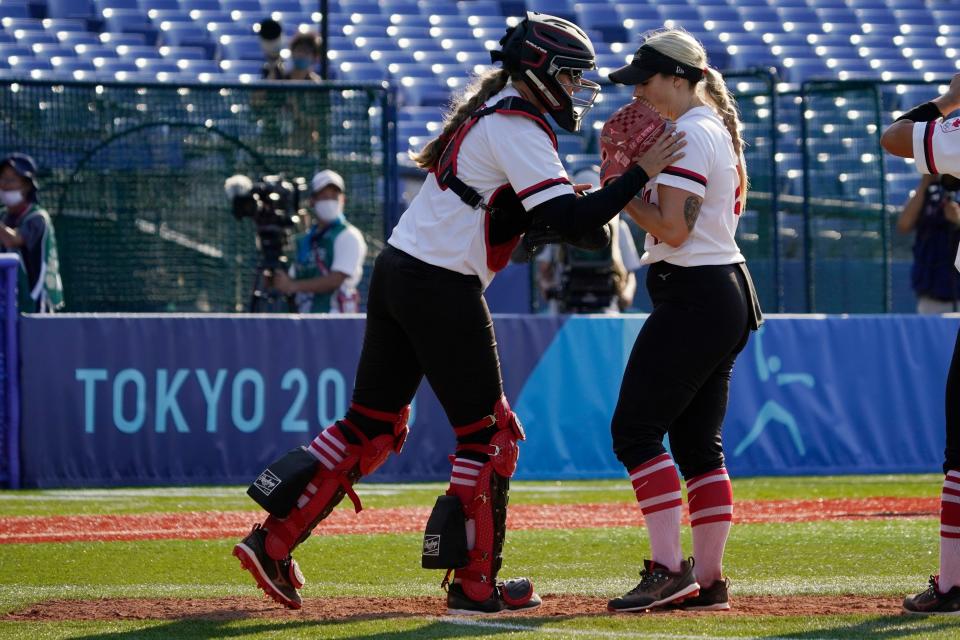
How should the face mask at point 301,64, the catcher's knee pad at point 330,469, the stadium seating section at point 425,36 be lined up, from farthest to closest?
1. the stadium seating section at point 425,36
2. the face mask at point 301,64
3. the catcher's knee pad at point 330,469

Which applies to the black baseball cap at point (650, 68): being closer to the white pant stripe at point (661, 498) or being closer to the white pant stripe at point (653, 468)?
the white pant stripe at point (653, 468)

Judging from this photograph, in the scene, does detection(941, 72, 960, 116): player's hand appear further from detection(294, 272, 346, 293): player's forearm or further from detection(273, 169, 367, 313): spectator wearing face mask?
detection(294, 272, 346, 293): player's forearm

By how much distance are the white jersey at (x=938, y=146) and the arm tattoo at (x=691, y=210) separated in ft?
2.29

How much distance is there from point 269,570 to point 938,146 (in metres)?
2.55

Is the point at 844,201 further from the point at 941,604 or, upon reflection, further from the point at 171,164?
the point at 941,604

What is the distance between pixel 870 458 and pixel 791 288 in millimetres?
1458

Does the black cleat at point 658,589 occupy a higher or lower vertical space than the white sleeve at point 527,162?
lower

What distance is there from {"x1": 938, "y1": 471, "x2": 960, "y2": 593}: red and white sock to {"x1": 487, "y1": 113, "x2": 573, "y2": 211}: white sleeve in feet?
5.22

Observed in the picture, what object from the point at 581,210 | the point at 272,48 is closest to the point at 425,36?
the point at 272,48

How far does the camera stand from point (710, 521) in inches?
196

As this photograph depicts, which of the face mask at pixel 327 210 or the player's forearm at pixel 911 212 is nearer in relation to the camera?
the face mask at pixel 327 210

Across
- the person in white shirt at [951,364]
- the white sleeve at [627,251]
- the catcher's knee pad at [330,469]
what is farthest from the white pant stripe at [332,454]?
the white sleeve at [627,251]

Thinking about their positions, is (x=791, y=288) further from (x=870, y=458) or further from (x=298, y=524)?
(x=298, y=524)

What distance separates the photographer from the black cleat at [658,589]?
4801 mm
